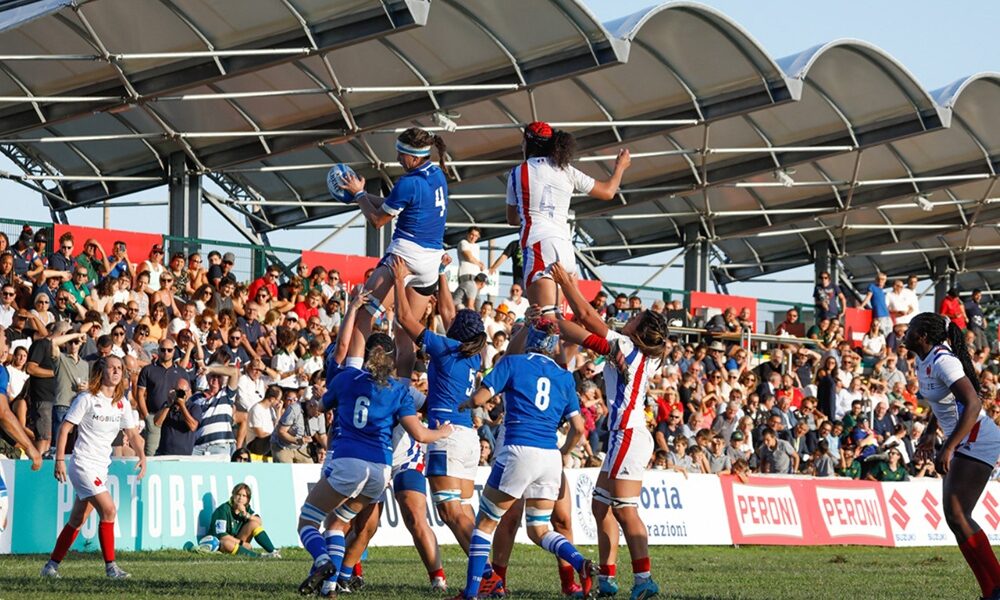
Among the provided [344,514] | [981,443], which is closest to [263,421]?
[344,514]

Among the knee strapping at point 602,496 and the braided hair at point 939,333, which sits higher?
the braided hair at point 939,333

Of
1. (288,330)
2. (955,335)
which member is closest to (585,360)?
(288,330)

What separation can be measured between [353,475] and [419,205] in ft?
8.51

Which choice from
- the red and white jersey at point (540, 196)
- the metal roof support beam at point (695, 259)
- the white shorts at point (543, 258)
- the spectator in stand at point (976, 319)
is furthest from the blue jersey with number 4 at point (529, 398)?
the metal roof support beam at point (695, 259)

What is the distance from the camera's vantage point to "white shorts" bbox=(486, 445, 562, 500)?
10383mm

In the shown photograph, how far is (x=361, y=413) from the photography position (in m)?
10.4

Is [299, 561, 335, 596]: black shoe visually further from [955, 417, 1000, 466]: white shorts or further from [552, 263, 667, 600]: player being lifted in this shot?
[955, 417, 1000, 466]: white shorts

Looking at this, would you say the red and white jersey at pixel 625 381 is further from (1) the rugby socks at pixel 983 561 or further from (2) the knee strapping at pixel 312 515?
(1) the rugby socks at pixel 983 561

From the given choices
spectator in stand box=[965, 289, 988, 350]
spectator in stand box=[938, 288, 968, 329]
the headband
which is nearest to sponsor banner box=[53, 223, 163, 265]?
the headband

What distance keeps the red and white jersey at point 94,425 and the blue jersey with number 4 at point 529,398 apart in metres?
4.03

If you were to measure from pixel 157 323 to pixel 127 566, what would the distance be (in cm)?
698

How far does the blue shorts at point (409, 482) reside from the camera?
35.9ft

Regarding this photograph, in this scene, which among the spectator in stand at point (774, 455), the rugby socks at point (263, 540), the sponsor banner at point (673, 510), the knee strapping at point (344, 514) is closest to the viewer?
the knee strapping at point (344, 514)

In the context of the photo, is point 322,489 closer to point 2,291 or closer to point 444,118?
→ point 2,291
